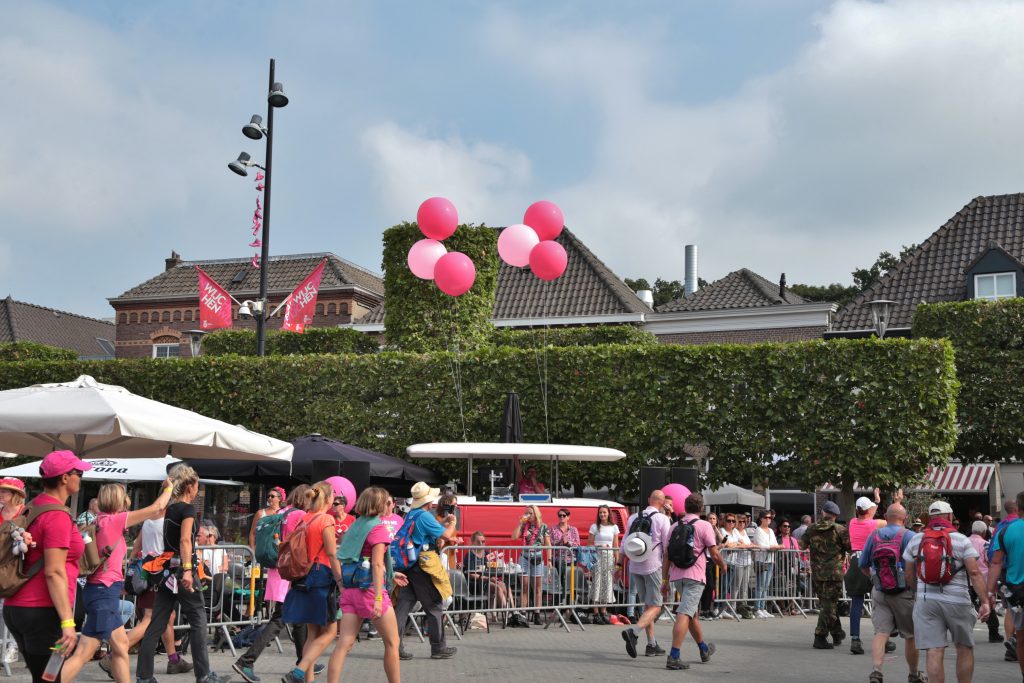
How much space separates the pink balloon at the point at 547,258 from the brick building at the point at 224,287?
2548 centimetres

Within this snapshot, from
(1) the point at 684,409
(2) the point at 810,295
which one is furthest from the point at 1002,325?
(2) the point at 810,295

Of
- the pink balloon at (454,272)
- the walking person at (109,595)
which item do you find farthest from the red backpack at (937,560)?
the pink balloon at (454,272)

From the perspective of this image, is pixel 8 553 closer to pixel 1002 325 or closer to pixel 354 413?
pixel 354 413

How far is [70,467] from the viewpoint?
566 cm

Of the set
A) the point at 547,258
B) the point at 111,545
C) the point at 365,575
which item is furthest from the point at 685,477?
the point at 111,545

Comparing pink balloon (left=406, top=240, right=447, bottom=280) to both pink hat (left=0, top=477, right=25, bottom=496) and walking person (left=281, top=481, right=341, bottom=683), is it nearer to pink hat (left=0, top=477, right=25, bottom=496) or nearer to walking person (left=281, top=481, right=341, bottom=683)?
walking person (left=281, top=481, right=341, bottom=683)

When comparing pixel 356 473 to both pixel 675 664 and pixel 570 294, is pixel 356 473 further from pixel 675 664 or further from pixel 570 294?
pixel 570 294

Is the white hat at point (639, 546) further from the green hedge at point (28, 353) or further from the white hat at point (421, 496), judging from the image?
the green hedge at point (28, 353)

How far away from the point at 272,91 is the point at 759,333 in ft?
61.2

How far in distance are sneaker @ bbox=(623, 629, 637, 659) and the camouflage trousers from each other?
250 cm

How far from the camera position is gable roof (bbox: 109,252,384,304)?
4281cm

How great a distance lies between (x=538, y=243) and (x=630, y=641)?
7.73 meters

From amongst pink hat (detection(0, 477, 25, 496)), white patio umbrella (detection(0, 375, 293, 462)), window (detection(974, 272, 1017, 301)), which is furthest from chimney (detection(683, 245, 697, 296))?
pink hat (detection(0, 477, 25, 496))

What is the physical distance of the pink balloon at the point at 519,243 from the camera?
16.7m
